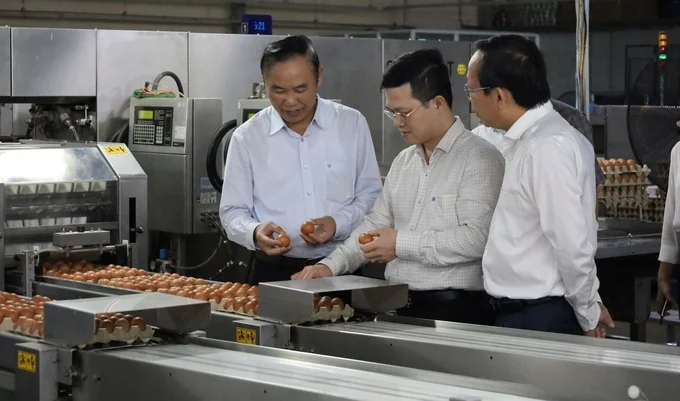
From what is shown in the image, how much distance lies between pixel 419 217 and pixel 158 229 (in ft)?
10.8

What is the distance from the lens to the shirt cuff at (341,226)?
3458mm

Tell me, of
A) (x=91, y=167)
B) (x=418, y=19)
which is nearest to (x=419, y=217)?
(x=91, y=167)

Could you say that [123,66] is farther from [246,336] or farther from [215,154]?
[246,336]

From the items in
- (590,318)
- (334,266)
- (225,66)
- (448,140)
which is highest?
(225,66)

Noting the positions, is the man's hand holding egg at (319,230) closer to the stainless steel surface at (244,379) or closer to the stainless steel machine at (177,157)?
the stainless steel surface at (244,379)

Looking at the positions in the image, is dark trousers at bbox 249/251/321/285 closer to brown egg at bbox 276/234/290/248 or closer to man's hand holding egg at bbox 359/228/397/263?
brown egg at bbox 276/234/290/248

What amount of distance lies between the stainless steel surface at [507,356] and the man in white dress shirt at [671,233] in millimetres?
1730

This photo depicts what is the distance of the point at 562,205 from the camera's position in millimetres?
2662

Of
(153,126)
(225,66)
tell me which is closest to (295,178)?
(153,126)

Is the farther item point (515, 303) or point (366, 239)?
point (366, 239)

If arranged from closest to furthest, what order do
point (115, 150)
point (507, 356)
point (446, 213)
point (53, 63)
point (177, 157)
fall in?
point (507, 356), point (446, 213), point (115, 150), point (53, 63), point (177, 157)

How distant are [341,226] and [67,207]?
134 cm

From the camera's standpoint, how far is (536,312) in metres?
2.78

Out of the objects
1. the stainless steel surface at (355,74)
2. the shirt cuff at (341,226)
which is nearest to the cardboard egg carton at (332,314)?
the shirt cuff at (341,226)
